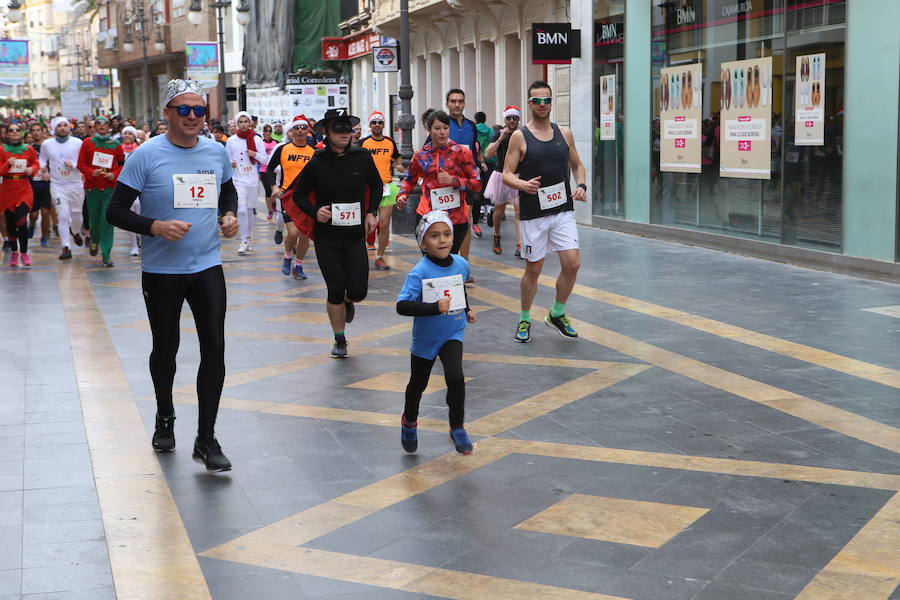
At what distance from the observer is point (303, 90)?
112 ft

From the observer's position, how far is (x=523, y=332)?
905 cm

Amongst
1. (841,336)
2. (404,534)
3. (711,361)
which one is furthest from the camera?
(841,336)

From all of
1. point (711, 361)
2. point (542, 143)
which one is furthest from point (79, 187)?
Result: point (711, 361)

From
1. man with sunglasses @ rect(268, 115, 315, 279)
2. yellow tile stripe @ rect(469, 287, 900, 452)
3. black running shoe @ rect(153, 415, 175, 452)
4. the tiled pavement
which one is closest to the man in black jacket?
the tiled pavement

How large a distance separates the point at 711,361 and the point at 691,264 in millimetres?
5649

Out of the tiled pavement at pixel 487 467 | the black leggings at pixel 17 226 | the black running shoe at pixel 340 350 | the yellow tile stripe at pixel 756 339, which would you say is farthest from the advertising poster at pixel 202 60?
the black running shoe at pixel 340 350

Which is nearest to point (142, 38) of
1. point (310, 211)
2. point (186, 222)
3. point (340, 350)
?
point (310, 211)

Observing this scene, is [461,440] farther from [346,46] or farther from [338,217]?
[346,46]

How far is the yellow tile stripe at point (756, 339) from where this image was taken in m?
7.64

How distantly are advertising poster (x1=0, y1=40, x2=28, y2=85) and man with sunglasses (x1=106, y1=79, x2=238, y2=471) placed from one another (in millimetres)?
32280

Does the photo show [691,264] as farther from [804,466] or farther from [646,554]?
[646,554]

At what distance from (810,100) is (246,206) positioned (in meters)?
7.39

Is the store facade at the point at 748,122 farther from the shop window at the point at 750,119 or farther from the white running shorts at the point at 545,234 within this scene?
the white running shorts at the point at 545,234

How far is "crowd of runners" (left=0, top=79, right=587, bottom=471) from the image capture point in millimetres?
5840
